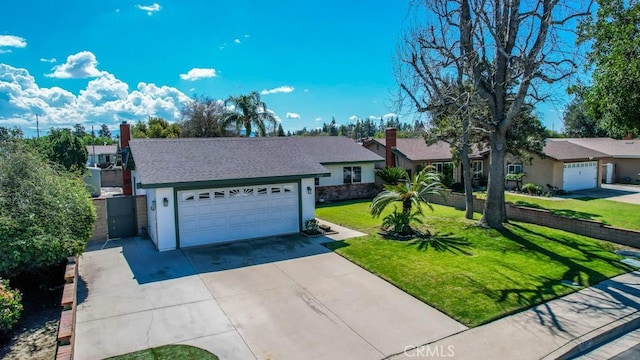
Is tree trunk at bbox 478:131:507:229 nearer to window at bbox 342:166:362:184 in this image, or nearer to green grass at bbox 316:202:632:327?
green grass at bbox 316:202:632:327

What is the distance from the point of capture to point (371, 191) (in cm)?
2636

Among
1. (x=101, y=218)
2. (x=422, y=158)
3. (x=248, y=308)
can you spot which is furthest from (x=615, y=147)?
(x=101, y=218)

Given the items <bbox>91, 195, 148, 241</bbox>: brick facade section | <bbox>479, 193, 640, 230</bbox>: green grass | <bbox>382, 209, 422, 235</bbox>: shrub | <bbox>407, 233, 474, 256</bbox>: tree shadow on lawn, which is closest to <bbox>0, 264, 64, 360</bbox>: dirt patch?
<bbox>91, 195, 148, 241</bbox>: brick facade section

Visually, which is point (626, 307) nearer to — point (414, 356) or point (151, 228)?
point (414, 356)

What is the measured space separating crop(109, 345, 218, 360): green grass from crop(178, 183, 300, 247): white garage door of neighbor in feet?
22.0

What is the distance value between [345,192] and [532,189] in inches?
517

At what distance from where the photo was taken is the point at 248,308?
8562 mm

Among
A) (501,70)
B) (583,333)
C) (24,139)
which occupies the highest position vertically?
(501,70)

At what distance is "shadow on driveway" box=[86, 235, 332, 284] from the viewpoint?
11.0m

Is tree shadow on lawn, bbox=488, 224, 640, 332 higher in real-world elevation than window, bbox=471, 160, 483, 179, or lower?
lower

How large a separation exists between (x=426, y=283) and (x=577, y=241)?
26.6 feet

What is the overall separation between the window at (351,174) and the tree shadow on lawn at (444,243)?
1099 cm

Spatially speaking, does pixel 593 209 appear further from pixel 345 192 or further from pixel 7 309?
pixel 7 309

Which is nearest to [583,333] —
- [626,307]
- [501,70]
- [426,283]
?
[626,307]
